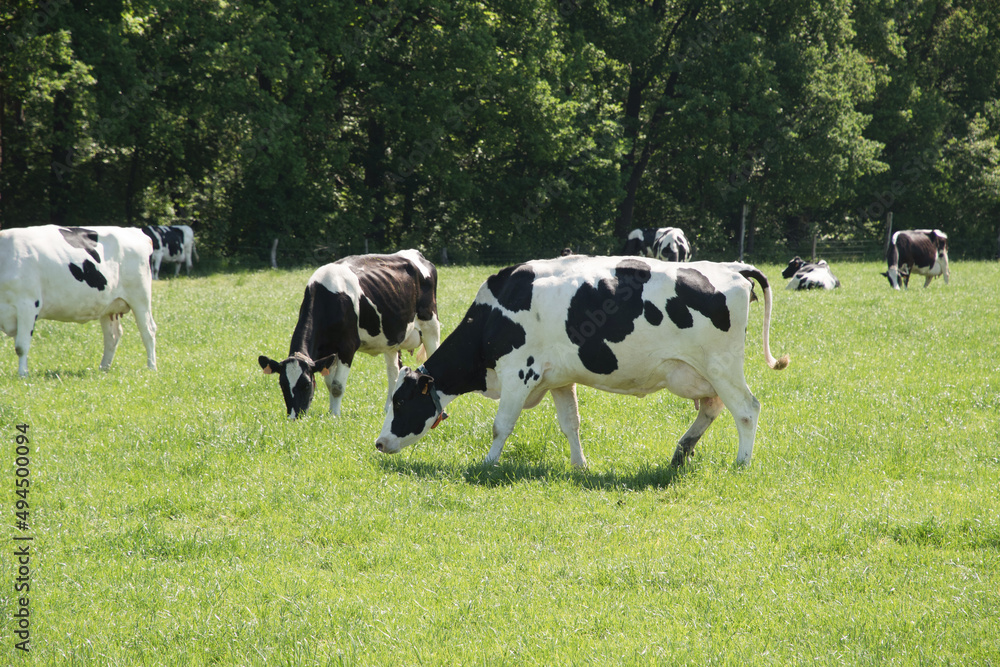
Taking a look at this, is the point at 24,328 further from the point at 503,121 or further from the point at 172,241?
the point at 503,121

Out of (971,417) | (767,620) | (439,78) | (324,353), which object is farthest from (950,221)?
(767,620)

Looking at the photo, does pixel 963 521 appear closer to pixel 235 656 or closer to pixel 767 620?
pixel 767 620

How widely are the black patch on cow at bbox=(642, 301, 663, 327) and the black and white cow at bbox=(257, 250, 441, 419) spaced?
12.9 feet

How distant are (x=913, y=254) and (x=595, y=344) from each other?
22011 mm

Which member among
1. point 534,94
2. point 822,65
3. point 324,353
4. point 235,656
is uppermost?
point 822,65

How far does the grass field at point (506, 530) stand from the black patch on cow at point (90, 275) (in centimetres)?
Result: 167

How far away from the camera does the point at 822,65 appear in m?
40.0

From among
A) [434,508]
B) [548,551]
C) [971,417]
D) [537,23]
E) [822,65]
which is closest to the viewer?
[548,551]

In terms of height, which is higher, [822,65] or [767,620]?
[822,65]

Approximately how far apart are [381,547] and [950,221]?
4706cm

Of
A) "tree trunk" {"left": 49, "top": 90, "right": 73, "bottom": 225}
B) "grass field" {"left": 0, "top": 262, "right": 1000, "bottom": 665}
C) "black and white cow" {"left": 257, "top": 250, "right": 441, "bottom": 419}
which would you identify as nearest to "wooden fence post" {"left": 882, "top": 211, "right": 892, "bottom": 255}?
"grass field" {"left": 0, "top": 262, "right": 1000, "bottom": 665}

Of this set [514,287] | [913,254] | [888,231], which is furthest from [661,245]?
[514,287]

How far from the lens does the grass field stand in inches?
193

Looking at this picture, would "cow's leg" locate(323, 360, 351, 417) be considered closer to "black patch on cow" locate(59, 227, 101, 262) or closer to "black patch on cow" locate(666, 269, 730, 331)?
"black patch on cow" locate(666, 269, 730, 331)
